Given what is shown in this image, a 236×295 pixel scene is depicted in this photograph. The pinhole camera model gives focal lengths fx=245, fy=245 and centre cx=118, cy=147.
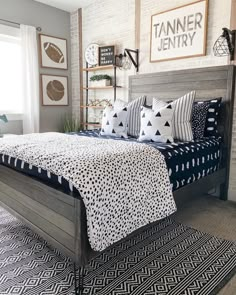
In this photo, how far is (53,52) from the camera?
4098mm

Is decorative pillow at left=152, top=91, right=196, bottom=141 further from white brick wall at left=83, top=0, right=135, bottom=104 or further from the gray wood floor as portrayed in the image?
white brick wall at left=83, top=0, right=135, bottom=104

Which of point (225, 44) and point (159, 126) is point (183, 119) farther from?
point (225, 44)

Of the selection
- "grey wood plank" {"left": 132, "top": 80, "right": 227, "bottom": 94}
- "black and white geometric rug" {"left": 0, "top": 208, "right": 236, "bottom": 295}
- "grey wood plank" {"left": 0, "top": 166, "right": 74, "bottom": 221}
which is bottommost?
"black and white geometric rug" {"left": 0, "top": 208, "right": 236, "bottom": 295}

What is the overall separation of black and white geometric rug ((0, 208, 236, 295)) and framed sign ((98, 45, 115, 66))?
8.43 feet

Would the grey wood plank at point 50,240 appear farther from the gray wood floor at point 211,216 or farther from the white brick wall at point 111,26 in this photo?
the white brick wall at point 111,26

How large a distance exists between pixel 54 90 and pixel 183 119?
8.48 feet

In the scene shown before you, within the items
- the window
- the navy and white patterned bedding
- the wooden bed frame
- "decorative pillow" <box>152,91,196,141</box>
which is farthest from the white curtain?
"decorative pillow" <box>152,91,196,141</box>

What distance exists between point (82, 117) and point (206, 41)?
2400 mm

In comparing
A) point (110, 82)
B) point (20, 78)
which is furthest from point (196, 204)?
point (20, 78)

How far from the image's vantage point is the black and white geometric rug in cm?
144

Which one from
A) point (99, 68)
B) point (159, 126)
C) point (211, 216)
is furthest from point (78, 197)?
point (99, 68)

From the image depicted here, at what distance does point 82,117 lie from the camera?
14.4 feet

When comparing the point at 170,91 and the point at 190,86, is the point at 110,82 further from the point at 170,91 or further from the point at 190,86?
the point at 190,86

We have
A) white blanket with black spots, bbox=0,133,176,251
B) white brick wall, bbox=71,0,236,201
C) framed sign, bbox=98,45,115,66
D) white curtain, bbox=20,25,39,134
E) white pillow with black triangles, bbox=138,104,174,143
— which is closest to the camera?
white blanket with black spots, bbox=0,133,176,251
